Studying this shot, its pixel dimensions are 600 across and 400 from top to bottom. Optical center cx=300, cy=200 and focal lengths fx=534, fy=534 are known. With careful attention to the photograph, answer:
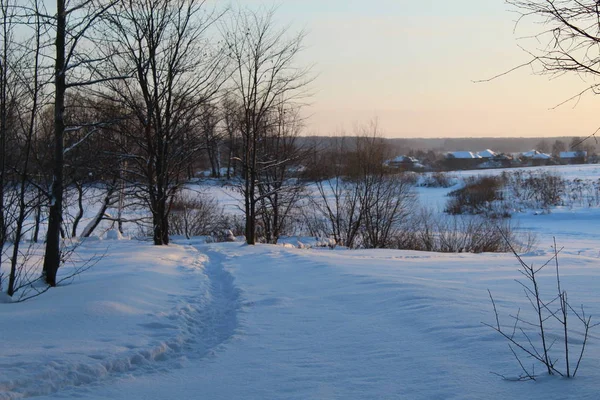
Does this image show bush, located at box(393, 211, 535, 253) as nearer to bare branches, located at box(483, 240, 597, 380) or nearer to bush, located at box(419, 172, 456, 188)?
bare branches, located at box(483, 240, 597, 380)

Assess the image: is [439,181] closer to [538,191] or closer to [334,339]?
[538,191]

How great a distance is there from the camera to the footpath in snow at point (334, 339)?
4.18 m

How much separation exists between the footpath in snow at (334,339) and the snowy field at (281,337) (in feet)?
0.06

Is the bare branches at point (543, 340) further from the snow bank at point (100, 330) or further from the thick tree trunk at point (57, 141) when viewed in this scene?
the thick tree trunk at point (57, 141)

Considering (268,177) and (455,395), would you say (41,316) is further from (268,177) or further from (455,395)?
(268,177)

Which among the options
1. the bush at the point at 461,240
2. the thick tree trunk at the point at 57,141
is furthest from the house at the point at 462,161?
the thick tree trunk at the point at 57,141

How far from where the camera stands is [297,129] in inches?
976

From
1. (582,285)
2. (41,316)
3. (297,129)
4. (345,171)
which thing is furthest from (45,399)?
(297,129)

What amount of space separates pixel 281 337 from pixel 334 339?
2.04 feet

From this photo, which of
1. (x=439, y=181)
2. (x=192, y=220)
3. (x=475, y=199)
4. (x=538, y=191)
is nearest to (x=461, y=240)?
(x=192, y=220)

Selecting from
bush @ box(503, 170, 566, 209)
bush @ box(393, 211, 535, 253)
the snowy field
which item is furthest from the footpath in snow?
bush @ box(503, 170, 566, 209)

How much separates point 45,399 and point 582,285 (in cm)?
729

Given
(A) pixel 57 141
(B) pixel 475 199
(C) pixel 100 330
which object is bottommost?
(C) pixel 100 330

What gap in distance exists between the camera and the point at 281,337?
588cm
